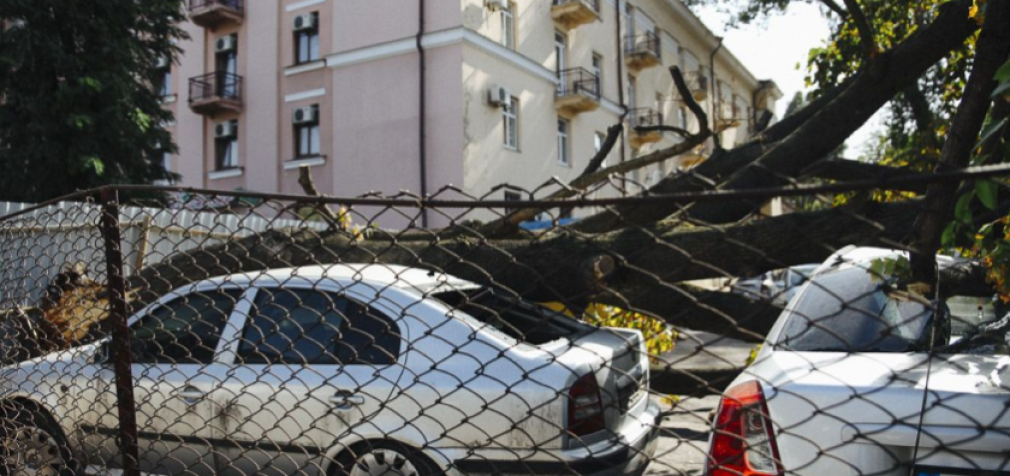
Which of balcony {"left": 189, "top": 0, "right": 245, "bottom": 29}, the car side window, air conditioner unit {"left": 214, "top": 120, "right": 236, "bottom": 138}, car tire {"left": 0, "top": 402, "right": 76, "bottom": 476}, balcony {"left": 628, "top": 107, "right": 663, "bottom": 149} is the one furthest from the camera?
balcony {"left": 628, "top": 107, "right": 663, "bottom": 149}

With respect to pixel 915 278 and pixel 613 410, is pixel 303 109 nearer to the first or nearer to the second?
pixel 613 410

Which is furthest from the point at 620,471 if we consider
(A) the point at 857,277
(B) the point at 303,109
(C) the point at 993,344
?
(B) the point at 303,109

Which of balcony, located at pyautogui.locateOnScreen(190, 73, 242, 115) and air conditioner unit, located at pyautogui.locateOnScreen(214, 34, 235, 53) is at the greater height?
air conditioner unit, located at pyautogui.locateOnScreen(214, 34, 235, 53)

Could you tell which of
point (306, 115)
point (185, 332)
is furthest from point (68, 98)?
point (185, 332)

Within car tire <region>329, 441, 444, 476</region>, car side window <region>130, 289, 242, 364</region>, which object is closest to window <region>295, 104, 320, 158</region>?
car side window <region>130, 289, 242, 364</region>

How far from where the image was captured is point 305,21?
61.0ft

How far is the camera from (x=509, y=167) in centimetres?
1820

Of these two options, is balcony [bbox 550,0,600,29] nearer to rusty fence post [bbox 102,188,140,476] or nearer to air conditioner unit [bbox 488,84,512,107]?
air conditioner unit [bbox 488,84,512,107]

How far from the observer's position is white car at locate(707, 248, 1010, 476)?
171cm

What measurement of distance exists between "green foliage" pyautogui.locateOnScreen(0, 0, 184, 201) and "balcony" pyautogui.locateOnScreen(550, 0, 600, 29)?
33.7 ft

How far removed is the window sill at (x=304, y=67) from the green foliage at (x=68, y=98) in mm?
4742

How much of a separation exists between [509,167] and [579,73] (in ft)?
14.2

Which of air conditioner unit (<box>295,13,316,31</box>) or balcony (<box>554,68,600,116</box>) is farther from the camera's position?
balcony (<box>554,68,600,116</box>)

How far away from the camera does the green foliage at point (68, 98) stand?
1310 cm
